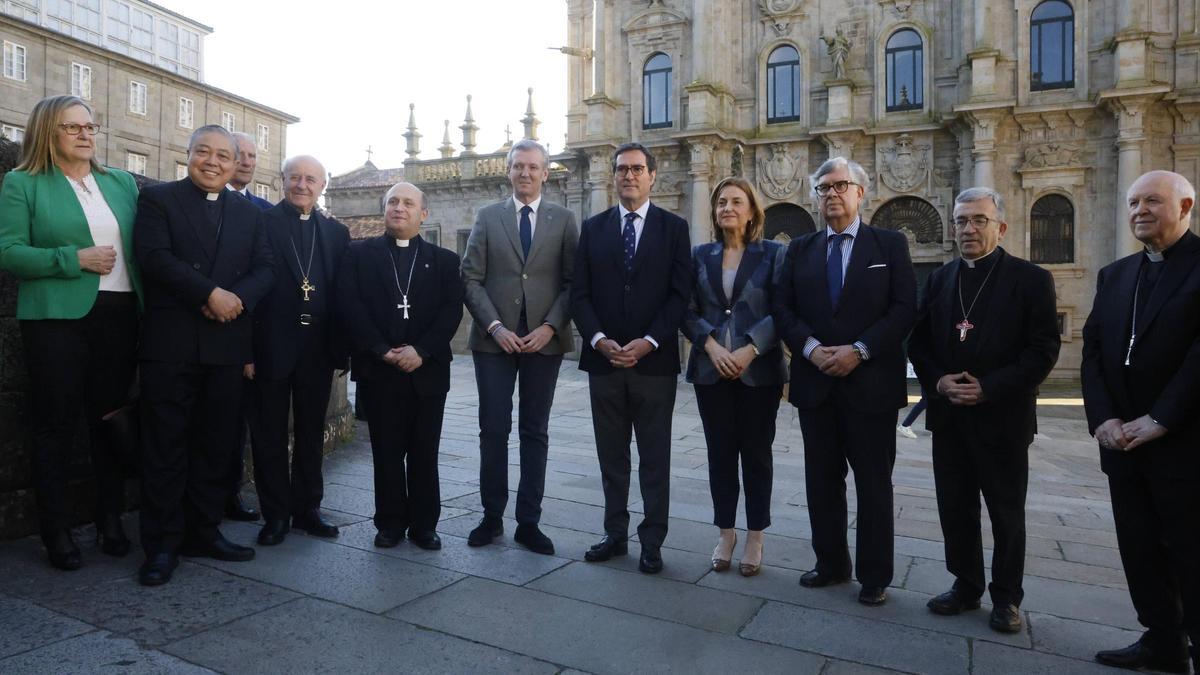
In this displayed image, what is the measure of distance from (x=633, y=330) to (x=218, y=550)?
2533mm

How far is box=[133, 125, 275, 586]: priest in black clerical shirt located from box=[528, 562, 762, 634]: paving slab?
1720mm

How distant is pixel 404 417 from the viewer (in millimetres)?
4824

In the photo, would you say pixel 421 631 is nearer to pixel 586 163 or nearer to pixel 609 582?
pixel 609 582

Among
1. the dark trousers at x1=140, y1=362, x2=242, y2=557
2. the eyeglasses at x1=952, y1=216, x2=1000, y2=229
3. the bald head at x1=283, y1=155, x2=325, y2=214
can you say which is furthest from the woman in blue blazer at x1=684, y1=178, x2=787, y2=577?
the dark trousers at x1=140, y1=362, x2=242, y2=557

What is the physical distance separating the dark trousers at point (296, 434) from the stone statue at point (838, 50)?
71.9ft

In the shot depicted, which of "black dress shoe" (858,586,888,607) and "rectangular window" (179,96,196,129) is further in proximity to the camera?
"rectangular window" (179,96,196,129)

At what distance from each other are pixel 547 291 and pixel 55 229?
8.57 ft

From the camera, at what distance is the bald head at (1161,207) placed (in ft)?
10.7

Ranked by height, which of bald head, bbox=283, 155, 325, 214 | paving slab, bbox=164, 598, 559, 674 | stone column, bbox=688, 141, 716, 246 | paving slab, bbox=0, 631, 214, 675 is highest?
stone column, bbox=688, 141, 716, 246

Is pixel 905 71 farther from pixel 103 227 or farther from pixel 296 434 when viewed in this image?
pixel 103 227

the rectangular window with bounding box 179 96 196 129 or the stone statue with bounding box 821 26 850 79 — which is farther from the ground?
the rectangular window with bounding box 179 96 196 129

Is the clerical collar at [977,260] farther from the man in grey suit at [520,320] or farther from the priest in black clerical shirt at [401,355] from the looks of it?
the priest in black clerical shirt at [401,355]

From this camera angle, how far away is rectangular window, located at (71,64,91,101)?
29.7m

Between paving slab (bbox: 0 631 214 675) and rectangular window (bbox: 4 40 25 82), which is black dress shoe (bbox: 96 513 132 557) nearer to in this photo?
paving slab (bbox: 0 631 214 675)
